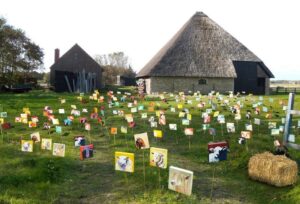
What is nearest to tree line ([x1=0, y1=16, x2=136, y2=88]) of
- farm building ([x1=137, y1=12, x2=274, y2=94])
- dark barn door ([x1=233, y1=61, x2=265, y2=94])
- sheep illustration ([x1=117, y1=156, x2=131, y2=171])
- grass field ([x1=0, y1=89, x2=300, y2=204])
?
farm building ([x1=137, y1=12, x2=274, y2=94])

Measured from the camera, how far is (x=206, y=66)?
144 ft

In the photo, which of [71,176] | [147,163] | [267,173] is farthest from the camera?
[147,163]

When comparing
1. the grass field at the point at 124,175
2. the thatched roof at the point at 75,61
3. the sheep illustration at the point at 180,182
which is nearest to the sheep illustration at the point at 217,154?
the grass field at the point at 124,175

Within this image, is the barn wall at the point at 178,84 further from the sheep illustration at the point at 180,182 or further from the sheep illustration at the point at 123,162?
the sheep illustration at the point at 180,182

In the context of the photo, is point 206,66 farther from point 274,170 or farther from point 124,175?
point 274,170

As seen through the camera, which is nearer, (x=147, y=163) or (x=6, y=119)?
(x=147, y=163)

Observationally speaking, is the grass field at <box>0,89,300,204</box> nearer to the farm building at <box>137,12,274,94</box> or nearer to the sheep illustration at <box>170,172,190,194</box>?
the sheep illustration at <box>170,172,190,194</box>

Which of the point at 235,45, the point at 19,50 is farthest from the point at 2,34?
the point at 235,45

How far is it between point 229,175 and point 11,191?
5337mm

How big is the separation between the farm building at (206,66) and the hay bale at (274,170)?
33.4 metres

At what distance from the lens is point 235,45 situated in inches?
1849

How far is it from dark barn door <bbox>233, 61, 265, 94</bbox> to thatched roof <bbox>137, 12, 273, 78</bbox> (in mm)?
726

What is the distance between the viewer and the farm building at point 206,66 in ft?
141

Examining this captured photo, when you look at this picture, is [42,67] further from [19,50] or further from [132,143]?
[132,143]
